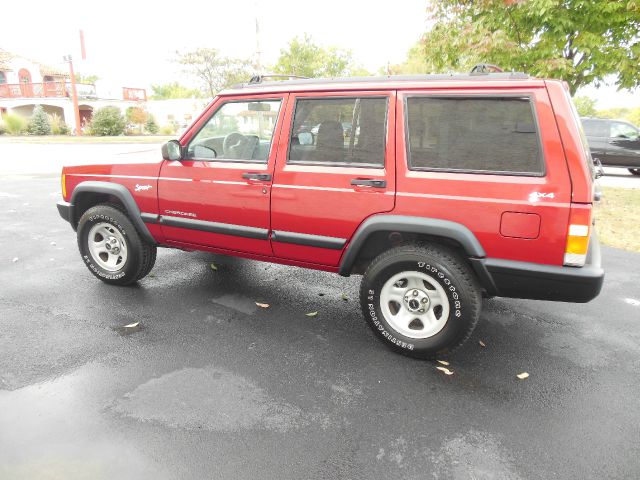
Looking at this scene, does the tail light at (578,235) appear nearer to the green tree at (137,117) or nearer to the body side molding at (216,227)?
the body side molding at (216,227)

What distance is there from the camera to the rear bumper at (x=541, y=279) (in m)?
2.75

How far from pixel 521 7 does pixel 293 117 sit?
17.5 ft

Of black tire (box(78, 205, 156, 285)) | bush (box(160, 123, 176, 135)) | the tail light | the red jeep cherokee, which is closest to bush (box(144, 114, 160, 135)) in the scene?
bush (box(160, 123, 176, 135))

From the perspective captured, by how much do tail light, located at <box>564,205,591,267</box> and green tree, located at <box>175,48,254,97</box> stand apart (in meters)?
41.6

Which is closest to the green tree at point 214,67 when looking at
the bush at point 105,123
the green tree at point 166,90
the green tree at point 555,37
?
the bush at point 105,123

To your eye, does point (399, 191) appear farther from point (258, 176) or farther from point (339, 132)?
point (258, 176)

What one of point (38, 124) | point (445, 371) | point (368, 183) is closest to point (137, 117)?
point (38, 124)

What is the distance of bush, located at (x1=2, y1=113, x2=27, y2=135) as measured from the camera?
3312 centimetres

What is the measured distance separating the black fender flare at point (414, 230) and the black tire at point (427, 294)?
151mm

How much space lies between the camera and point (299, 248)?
3.54m

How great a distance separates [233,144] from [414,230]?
1.75 m

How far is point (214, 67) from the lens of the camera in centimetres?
4203

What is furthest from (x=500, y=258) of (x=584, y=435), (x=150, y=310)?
(x=150, y=310)

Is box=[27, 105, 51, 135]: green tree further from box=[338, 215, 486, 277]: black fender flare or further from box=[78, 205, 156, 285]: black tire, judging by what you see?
box=[338, 215, 486, 277]: black fender flare
